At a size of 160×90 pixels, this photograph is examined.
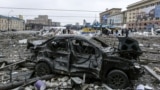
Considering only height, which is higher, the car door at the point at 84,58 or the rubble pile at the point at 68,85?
the car door at the point at 84,58

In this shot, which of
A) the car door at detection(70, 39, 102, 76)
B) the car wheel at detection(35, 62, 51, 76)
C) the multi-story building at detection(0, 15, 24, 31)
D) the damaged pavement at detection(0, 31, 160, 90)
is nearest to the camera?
the damaged pavement at detection(0, 31, 160, 90)

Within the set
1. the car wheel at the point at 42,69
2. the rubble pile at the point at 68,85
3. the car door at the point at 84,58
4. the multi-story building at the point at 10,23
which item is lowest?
the rubble pile at the point at 68,85

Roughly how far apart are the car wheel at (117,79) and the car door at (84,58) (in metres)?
0.46

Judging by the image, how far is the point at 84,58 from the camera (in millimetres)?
8242

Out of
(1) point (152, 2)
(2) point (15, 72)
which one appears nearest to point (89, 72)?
(2) point (15, 72)

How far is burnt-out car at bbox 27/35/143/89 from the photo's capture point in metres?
7.73

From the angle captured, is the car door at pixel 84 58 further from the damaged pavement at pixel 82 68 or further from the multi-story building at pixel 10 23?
the multi-story building at pixel 10 23

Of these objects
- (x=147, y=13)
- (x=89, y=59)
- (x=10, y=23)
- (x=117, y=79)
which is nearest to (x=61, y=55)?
(x=89, y=59)

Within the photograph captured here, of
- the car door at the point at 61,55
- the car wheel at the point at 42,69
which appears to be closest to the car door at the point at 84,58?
the car door at the point at 61,55

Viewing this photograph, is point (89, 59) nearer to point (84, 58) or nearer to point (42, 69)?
point (84, 58)

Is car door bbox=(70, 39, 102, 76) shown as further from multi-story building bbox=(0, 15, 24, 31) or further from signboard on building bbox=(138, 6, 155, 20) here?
multi-story building bbox=(0, 15, 24, 31)

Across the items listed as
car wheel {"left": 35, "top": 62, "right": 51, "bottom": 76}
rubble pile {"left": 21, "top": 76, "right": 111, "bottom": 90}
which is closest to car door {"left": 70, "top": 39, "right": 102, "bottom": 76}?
rubble pile {"left": 21, "top": 76, "right": 111, "bottom": 90}

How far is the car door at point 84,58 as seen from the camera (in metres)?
8.02

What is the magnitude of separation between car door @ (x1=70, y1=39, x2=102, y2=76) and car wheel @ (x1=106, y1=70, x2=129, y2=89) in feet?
1.51
